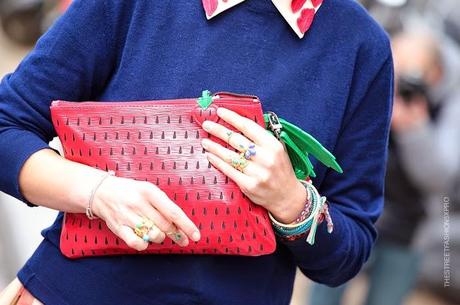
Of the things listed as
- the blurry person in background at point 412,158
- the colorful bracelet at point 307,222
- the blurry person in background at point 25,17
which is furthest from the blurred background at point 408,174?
the blurry person in background at point 25,17

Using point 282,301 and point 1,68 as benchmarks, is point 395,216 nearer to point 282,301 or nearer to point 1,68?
point 282,301

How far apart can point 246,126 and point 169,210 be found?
179 mm

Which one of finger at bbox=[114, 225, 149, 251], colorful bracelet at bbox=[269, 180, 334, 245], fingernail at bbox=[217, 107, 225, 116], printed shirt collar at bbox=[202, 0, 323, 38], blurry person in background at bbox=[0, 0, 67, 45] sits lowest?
blurry person in background at bbox=[0, 0, 67, 45]

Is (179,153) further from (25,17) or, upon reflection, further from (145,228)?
(25,17)

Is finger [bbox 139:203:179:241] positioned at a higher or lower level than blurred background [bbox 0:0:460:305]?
higher

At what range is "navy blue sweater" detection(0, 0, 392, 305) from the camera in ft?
4.58

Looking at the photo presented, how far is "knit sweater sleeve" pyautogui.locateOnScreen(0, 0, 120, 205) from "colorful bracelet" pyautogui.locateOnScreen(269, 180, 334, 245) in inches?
15.8

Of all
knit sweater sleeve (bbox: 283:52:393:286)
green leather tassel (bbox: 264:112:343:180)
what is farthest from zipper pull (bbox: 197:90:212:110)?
knit sweater sleeve (bbox: 283:52:393:286)

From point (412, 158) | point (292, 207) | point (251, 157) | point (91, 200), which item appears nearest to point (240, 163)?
point (251, 157)

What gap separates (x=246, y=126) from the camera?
4.31ft

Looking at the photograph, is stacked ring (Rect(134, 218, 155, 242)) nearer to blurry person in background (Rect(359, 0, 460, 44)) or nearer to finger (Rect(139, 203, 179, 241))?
finger (Rect(139, 203, 179, 241))

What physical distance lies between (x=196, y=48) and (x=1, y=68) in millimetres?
4997

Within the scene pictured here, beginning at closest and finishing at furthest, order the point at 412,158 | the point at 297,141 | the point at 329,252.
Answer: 1. the point at 297,141
2. the point at 329,252
3. the point at 412,158

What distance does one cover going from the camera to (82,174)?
1.33 m
